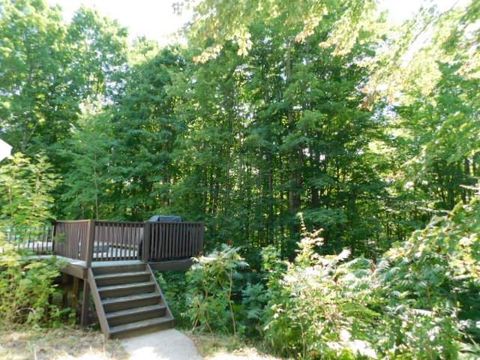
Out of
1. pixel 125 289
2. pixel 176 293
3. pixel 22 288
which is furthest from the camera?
pixel 176 293

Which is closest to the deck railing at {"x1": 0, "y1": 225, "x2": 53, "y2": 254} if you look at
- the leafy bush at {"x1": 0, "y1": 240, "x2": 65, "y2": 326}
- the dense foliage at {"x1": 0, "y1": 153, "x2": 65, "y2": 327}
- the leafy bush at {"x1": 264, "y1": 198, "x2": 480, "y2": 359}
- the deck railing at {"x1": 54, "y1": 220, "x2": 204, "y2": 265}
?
the dense foliage at {"x1": 0, "y1": 153, "x2": 65, "y2": 327}

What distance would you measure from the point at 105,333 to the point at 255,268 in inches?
181

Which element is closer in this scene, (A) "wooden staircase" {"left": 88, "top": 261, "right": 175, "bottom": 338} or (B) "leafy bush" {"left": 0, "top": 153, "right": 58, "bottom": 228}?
(A) "wooden staircase" {"left": 88, "top": 261, "right": 175, "bottom": 338}

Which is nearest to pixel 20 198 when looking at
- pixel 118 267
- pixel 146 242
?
pixel 118 267

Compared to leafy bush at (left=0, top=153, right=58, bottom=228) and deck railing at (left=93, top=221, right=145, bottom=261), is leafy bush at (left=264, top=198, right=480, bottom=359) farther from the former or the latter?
leafy bush at (left=0, top=153, right=58, bottom=228)

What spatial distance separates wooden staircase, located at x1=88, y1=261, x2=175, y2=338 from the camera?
497 centimetres

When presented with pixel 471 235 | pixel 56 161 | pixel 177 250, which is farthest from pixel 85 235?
pixel 56 161

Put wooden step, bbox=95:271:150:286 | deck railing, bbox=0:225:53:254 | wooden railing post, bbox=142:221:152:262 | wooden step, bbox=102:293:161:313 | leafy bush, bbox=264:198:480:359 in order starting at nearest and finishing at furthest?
1. leafy bush, bbox=264:198:480:359
2. wooden step, bbox=102:293:161:313
3. deck railing, bbox=0:225:53:254
4. wooden step, bbox=95:271:150:286
5. wooden railing post, bbox=142:221:152:262

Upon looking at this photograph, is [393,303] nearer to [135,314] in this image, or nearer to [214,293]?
[214,293]

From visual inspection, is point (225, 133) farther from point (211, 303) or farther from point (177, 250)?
point (211, 303)

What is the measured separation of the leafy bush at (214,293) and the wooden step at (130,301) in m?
0.82

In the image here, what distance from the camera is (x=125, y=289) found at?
5645 mm

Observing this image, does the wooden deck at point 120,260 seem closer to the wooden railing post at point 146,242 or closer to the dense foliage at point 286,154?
the wooden railing post at point 146,242

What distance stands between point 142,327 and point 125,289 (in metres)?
0.88
